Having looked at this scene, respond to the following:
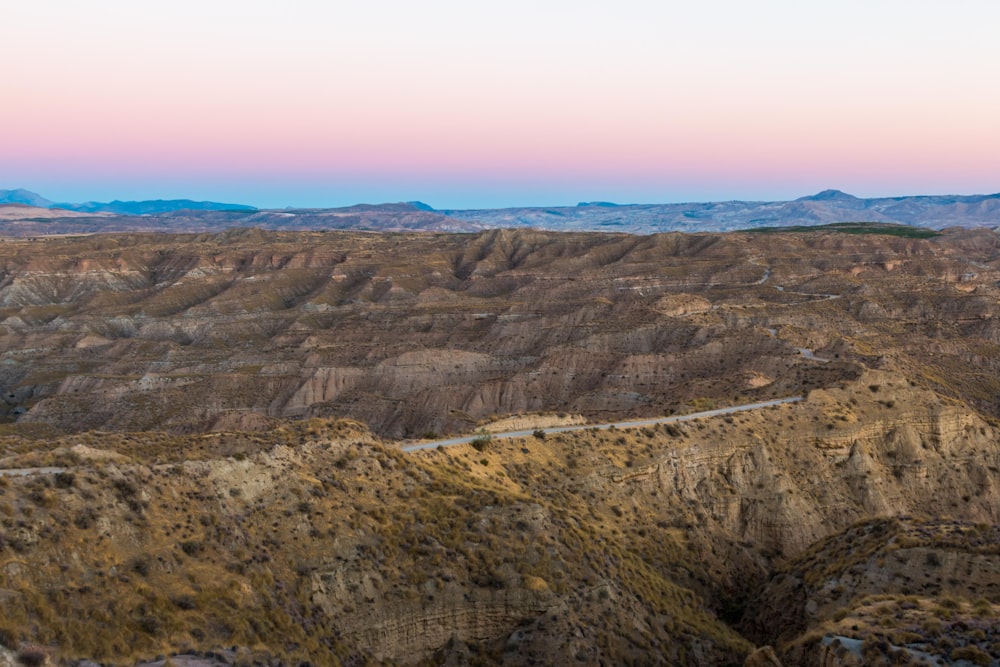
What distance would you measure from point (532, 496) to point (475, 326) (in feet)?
222

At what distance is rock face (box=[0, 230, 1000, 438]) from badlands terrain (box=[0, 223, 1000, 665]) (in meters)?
0.52

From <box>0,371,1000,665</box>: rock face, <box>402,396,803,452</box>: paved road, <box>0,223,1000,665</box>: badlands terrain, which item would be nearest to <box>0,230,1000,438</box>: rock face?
<box>0,223,1000,665</box>: badlands terrain

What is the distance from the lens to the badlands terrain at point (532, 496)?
20781 millimetres

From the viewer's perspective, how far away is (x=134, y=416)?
70812 mm

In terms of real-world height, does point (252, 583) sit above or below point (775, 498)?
above

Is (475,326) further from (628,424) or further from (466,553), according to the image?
(466,553)

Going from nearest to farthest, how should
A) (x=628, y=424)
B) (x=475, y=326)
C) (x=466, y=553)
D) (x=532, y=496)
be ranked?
(x=466, y=553) → (x=532, y=496) → (x=628, y=424) → (x=475, y=326)

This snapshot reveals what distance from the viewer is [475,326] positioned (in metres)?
99.1

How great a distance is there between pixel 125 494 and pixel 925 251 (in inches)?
5859

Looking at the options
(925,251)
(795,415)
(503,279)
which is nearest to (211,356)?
(503,279)

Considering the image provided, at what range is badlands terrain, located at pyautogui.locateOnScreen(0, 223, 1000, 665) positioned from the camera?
2078 centimetres

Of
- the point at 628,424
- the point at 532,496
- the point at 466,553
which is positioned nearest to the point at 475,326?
the point at 628,424

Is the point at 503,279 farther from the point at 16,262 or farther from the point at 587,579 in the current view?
the point at 587,579

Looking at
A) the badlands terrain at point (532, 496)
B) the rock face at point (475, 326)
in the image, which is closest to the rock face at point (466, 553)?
the badlands terrain at point (532, 496)
